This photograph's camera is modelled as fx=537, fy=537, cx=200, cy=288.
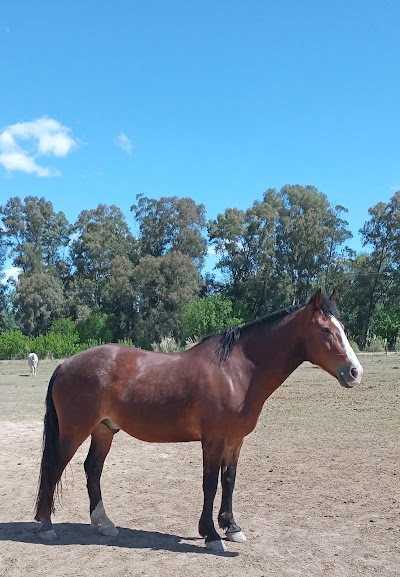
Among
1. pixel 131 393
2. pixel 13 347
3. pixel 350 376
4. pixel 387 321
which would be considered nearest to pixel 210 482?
pixel 131 393

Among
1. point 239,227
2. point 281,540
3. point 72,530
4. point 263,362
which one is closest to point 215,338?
point 263,362

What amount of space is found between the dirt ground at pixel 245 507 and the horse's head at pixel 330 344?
1.54 metres

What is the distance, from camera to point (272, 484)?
6898 millimetres

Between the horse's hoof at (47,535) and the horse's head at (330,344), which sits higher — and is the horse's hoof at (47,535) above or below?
below

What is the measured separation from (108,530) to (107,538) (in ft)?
0.26

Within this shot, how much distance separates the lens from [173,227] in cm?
5094

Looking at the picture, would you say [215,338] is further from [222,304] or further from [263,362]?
[222,304]

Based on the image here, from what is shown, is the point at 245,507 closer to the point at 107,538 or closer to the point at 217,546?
the point at 217,546

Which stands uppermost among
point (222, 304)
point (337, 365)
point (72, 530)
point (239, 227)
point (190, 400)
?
point (239, 227)

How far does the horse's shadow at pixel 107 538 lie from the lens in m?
4.87

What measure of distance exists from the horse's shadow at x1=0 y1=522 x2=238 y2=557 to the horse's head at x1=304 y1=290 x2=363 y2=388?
1.85 m

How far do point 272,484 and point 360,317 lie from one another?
41737mm

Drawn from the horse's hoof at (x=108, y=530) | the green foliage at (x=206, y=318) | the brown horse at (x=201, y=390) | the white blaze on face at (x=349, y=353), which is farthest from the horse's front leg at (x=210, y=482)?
the green foliage at (x=206, y=318)

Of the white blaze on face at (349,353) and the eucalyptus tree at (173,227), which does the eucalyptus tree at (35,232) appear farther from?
the white blaze on face at (349,353)
